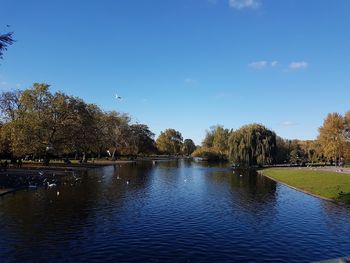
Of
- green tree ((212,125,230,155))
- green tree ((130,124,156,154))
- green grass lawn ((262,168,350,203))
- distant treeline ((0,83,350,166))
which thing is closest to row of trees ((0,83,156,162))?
distant treeline ((0,83,350,166))

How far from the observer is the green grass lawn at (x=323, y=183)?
48344mm

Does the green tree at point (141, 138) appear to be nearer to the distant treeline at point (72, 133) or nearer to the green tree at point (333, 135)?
the distant treeline at point (72, 133)

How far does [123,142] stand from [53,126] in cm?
6956

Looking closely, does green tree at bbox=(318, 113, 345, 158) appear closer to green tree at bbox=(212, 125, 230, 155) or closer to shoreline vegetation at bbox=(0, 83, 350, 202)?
shoreline vegetation at bbox=(0, 83, 350, 202)

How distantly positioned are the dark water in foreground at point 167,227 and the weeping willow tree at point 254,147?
187 ft

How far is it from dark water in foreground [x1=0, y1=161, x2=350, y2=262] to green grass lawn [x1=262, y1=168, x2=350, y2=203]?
129 inches

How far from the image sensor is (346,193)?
47562 mm

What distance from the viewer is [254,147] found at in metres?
107

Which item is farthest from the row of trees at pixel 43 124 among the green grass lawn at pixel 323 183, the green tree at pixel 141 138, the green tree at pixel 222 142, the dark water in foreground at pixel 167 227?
the green tree at pixel 222 142

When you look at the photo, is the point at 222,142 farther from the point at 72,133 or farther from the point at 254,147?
the point at 72,133

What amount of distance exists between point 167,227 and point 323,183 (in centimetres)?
3647

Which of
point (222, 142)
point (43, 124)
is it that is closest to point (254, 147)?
point (43, 124)

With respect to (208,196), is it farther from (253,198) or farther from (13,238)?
(13,238)

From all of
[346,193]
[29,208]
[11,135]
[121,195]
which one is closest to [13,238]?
[29,208]
